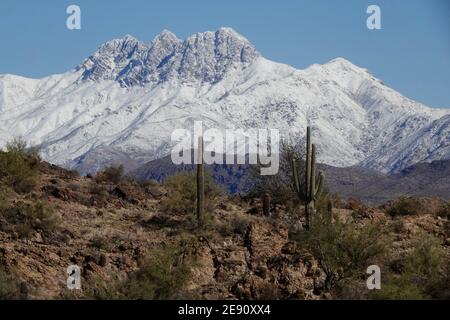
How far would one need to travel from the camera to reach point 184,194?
38.8 metres

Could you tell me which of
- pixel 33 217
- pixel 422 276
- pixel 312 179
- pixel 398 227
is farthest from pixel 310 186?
pixel 33 217

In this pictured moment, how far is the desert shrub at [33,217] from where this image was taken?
32.3m

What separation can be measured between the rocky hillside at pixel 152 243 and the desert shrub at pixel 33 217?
3cm

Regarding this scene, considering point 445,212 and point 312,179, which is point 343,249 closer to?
point 312,179

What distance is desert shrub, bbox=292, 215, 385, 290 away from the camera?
97.0 ft

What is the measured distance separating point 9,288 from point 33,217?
7963mm

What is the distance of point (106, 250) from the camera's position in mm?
31406

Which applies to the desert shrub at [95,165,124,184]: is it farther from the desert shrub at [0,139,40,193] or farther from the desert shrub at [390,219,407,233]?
the desert shrub at [390,219,407,233]
